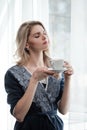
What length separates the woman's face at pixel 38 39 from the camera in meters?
1.41

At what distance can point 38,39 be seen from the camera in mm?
1427

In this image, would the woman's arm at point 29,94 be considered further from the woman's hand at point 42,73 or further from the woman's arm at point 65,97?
the woman's arm at point 65,97

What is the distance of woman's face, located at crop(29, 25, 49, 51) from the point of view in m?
1.41

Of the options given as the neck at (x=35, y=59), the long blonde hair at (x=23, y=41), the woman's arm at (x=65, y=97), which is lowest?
the woman's arm at (x=65, y=97)

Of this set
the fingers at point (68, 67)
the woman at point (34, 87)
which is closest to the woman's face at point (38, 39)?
the woman at point (34, 87)

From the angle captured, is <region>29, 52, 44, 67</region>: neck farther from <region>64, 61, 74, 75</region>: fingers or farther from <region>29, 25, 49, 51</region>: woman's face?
<region>64, 61, 74, 75</region>: fingers

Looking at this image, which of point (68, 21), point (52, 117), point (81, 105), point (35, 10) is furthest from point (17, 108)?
point (35, 10)

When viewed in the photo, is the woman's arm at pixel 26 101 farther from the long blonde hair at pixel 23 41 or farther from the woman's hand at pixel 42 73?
the long blonde hair at pixel 23 41

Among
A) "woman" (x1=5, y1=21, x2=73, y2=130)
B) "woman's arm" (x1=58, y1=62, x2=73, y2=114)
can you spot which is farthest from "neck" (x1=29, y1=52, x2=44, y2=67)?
"woman's arm" (x1=58, y1=62, x2=73, y2=114)

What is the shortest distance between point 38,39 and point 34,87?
0.27 m

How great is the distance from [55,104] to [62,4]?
0.74m

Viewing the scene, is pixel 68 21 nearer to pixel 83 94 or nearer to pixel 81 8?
pixel 81 8

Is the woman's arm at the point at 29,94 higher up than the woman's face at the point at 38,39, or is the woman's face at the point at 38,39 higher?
the woman's face at the point at 38,39

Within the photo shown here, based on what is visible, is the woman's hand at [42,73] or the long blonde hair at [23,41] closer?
the woman's hand at [42,73]
